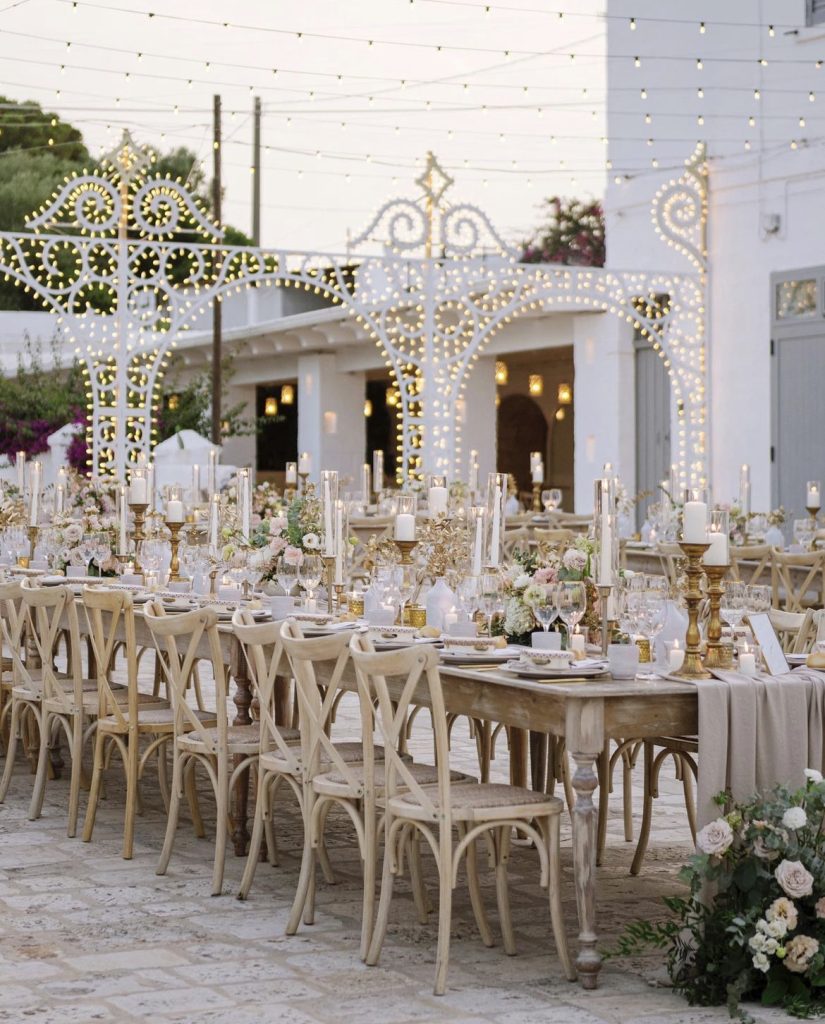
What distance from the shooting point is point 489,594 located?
557cm

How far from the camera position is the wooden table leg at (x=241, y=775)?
6191 mm

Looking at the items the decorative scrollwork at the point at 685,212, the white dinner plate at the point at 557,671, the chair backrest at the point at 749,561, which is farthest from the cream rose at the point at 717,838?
the decorative scrollwork at the point at 685,212

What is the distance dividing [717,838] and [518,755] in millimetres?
1832

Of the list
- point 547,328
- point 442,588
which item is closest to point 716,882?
point 442,588

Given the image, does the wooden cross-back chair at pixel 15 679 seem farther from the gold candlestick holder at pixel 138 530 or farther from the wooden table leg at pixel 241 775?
the wooden table leg at pixel 241 775

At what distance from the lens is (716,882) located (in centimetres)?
450

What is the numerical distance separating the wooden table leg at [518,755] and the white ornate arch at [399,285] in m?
8.34

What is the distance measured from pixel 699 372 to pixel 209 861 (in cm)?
1041

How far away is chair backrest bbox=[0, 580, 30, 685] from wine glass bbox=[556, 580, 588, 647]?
2539 millimetres

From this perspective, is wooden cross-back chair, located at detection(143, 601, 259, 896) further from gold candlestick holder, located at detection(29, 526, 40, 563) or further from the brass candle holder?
gold candlestick holder, located at detection(29, 526, 40, 563)

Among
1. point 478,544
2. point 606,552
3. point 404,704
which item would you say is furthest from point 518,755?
point 404,704

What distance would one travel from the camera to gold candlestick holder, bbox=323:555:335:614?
6.68 meters

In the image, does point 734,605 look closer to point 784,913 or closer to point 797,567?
point 784,913

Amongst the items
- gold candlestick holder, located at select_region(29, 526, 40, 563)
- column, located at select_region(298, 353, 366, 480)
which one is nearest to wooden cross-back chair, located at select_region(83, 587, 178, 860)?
gold candlestick holder, located at select_region(29, 526, 40, 563)
